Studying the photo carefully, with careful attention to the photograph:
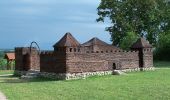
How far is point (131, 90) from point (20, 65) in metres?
16.0

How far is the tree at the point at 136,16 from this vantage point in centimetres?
5244

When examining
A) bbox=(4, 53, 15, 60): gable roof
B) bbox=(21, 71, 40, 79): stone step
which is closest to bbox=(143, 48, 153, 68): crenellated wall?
bbox=(21, 71, 40, 79): stone step

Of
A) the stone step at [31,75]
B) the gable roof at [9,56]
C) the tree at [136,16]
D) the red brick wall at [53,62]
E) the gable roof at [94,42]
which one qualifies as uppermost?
the tree at [136,16]

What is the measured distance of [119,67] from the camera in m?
29.8

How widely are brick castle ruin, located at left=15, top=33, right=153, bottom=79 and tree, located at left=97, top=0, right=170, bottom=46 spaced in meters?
20.3

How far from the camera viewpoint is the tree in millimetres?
52438

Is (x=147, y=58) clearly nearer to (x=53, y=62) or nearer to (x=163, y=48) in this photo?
(x=53, y=62)

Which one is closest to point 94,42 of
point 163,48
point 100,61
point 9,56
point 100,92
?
point 100,61

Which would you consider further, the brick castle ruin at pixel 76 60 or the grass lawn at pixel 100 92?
the brick castle ruin at pixel 76 60

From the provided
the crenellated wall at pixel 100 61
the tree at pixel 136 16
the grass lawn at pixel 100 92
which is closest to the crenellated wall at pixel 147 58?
the crenellated wall at pixel 100 61

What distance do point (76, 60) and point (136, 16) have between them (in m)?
28.0

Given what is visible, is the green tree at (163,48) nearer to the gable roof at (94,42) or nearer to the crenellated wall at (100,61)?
the gable roof at (94,42)

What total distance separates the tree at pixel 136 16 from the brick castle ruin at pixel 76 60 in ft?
66.6

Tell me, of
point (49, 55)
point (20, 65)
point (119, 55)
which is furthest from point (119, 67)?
point (20, 65)
